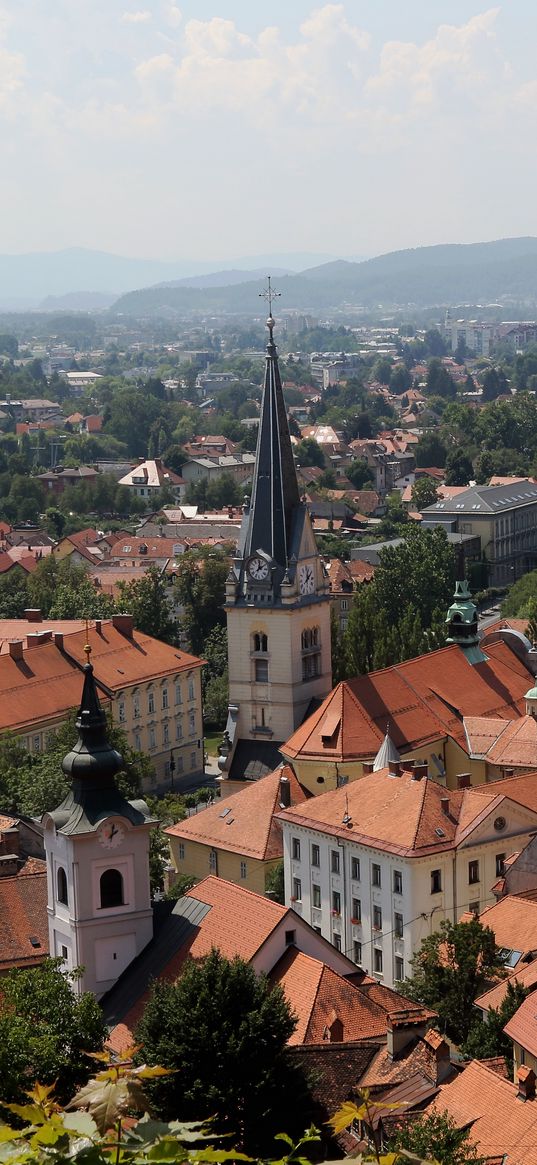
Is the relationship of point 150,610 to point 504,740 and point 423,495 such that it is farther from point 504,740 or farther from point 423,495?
point 423,495

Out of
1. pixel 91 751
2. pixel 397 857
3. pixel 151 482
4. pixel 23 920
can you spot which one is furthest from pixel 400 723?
pixel 151 482

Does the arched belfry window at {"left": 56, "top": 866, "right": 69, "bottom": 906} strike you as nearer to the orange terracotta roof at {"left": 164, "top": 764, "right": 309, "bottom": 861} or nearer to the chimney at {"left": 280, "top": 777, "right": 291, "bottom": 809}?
the orange terracotta roof at {"left": 164, "top": 764, "right": 309, "bottom": 861}

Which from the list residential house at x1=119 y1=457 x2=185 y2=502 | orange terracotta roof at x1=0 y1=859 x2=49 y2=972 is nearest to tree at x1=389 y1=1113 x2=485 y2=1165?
orange terracotta roof at x1=0 y1=859 x2=49 y2=972

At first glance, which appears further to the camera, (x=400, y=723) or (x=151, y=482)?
(x=151, y=482)

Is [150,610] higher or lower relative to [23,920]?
lower

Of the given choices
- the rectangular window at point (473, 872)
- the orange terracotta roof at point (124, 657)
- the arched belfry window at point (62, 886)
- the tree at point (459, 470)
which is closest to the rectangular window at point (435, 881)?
the rectangular window at point (473, 872)

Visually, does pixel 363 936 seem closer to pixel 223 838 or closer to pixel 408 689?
pixel 223 838

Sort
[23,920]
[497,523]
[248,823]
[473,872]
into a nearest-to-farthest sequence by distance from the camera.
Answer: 1. [23,920]
2. [473,872]
3. [248,823]
4. [497,523]

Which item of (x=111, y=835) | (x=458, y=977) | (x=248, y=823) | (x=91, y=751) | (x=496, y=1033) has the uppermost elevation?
(x=91, y=751)
